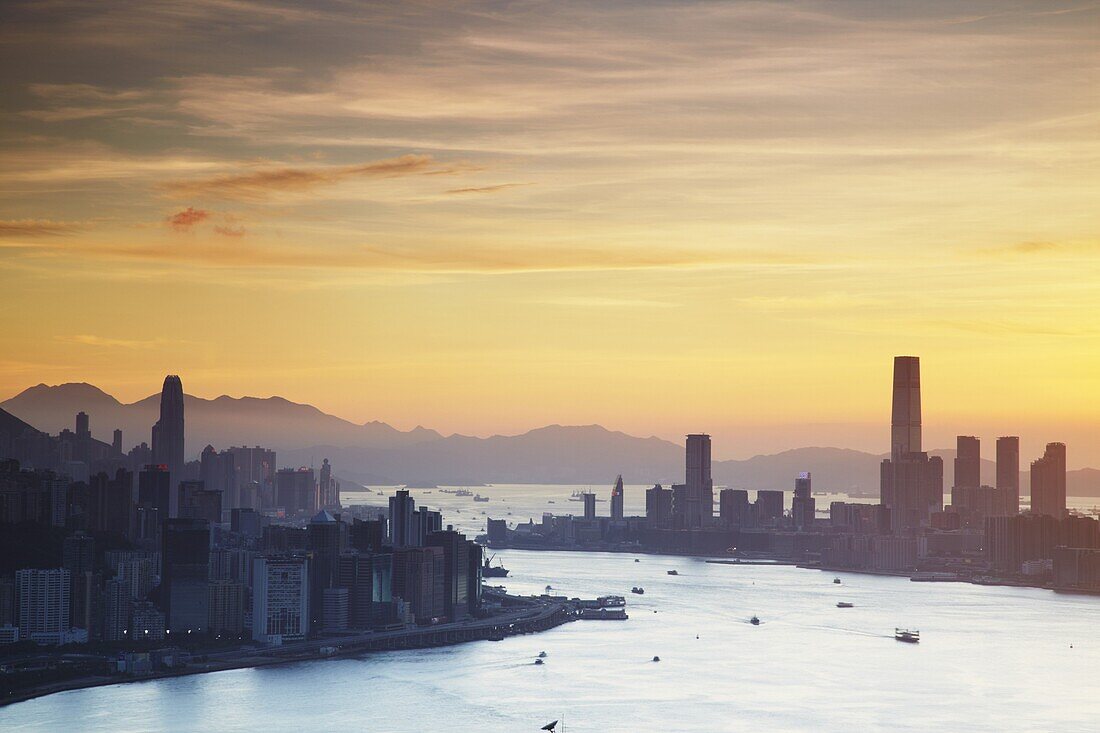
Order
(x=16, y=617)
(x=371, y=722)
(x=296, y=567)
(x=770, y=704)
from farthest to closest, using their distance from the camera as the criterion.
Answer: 1. (x=296, y=567)
2. (x=16, y=617)
3. (x=770, y=704)
4. (x=371, y=722)

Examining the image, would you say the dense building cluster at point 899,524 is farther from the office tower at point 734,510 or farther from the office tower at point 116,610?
the office tower at point 116,610

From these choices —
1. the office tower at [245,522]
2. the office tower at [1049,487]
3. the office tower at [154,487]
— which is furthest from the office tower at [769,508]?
the office tower at [154,487]

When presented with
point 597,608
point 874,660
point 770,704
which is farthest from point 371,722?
point 597,608

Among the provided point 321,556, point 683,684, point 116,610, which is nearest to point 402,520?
point 321,556

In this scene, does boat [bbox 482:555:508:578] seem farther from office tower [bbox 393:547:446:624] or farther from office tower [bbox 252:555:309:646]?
office tower [bbox 252:555:309:646]

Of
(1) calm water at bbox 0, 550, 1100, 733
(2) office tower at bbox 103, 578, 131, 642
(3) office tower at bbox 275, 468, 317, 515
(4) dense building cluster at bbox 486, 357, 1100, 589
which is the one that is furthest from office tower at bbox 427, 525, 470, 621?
(3) office tower at bbox 275, 468, 317, 515

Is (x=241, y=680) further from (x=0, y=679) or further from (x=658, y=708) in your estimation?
(x=658, y=708)

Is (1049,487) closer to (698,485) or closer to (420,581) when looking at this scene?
(698,485)
